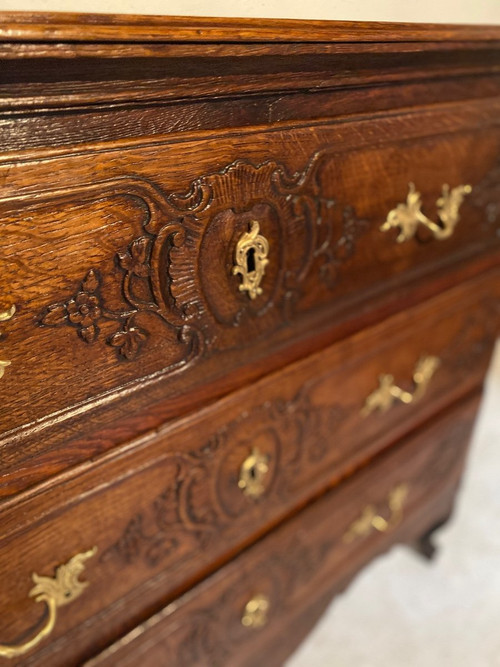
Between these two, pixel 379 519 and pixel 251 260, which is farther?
pixel 379 519

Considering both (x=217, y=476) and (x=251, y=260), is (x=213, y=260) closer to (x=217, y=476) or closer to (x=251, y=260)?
(x=251, y=260)

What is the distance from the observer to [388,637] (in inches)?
40.8

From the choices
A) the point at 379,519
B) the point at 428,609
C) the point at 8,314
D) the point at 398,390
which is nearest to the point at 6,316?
the point at 8,314

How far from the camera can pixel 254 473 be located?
63cm

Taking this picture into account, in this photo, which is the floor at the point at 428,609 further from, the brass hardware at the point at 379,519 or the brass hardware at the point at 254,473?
the brass hardware at the point at 254,473

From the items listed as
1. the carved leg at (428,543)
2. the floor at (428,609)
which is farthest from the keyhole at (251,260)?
the carved leg at (428,543)

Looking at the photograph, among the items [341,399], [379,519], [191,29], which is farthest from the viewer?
[379,519]

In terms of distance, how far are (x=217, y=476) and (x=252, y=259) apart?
0.78 ft

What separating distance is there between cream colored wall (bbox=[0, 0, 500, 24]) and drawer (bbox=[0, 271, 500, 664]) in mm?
324

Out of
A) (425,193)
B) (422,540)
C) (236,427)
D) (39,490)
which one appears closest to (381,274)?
(425,193)

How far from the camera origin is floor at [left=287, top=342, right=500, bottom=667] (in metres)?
1.01

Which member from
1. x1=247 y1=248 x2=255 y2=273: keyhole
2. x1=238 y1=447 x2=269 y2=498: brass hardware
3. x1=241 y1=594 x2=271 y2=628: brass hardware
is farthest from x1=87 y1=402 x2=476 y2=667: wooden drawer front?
x1=247 y1=248 x2=255 y2=273: keyhole

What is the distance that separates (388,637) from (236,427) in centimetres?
70

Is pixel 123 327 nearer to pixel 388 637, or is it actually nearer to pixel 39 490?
pixel 39 490
